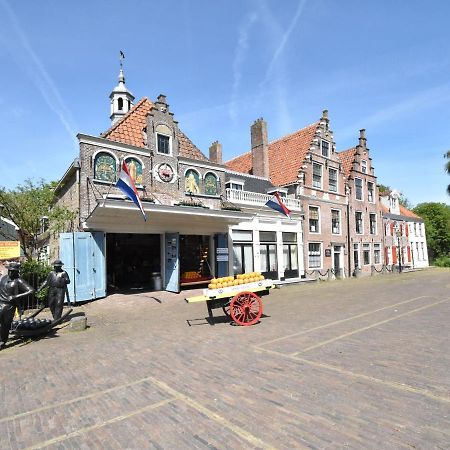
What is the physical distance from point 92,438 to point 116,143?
1423 centimetres

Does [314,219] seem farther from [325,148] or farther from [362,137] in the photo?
[362,137]

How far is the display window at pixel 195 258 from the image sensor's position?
61.9 ft

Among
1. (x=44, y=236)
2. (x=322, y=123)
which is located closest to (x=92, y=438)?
(x=44, y=236)

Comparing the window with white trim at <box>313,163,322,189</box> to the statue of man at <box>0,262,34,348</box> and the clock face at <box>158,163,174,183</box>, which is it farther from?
the statue of man at <box>0,262,34,348</box>

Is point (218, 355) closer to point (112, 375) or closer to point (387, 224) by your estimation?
point (112, 375)

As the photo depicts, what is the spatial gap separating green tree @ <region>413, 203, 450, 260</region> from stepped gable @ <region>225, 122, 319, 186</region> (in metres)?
35.2

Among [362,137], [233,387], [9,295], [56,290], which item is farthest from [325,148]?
[233,387]

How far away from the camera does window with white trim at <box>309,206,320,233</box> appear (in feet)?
85.3

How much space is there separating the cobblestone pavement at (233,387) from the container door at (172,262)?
6448 millimetres

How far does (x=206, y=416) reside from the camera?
4.46 metres

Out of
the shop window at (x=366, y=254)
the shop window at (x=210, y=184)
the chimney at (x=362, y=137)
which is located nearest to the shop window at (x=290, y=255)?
the shop window at (x=210, y=184)

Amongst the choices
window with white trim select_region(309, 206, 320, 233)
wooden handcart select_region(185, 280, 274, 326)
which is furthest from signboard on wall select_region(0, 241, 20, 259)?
window with white trim select_region(309, 206, 320, 233)

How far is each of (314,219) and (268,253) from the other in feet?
19.3

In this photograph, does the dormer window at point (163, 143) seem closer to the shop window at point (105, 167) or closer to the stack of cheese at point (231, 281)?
the shop window at point (105, 167)
